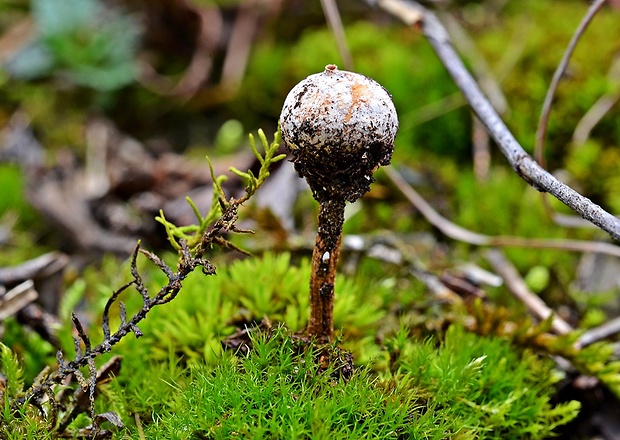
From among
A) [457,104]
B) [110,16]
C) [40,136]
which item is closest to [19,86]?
[40,136]

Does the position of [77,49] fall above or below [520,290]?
above

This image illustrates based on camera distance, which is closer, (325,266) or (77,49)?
(325,266)

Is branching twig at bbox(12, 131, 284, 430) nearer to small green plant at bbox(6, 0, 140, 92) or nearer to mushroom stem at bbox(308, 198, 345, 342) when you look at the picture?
mushroom stem at bbox(308, 198, 345, 342)

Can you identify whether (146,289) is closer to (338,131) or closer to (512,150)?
(338,131)

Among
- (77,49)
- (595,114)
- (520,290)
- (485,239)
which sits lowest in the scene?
(520,290)

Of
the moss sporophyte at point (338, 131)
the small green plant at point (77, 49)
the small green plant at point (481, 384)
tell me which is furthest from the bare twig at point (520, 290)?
the small green plant at point (77, 49)

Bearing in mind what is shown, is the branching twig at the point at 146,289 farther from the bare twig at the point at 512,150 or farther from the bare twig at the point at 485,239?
the bare twig at the point at 485,239

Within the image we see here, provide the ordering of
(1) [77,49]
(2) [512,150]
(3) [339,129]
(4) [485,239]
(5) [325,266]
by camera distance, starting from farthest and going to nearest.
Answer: (1) [77,49]
(4) [485,239]
(2) [512,150]
(5) [325,266]
(3) [339,129]

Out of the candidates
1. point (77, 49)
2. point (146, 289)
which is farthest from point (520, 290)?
point (77, 49)

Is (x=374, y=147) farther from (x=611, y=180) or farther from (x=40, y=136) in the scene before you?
(x=40, y=136)

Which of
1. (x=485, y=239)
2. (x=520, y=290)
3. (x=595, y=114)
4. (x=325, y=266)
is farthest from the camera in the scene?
(x=595, y=114)
